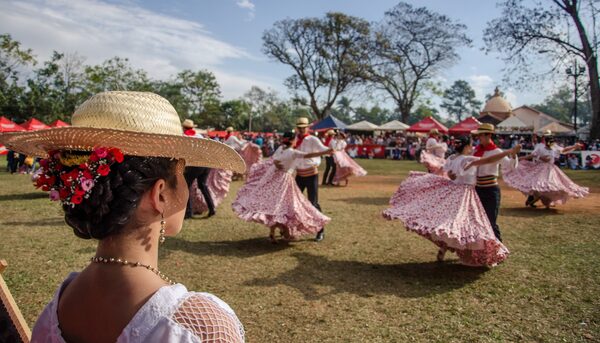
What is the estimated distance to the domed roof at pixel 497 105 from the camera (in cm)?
5309

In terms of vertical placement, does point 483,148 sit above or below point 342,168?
above

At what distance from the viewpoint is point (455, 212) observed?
18.3 ft

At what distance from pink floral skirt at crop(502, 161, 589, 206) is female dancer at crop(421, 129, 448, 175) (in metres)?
2.01

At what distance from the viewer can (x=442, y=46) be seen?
35844mm

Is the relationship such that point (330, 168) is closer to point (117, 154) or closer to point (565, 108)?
point (117, 154)

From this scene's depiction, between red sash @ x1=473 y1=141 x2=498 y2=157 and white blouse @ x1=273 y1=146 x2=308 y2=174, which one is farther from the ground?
red sash @ x1=473 y1=141 x2=498 y2=157

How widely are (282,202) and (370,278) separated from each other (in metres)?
1.94

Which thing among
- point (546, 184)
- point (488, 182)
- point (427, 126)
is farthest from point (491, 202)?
point (427, 126)

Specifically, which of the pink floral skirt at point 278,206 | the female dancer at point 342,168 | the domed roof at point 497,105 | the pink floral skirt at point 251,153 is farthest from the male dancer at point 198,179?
the domed roof at point 497,105

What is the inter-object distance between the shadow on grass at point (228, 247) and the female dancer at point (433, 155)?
657 centimetres

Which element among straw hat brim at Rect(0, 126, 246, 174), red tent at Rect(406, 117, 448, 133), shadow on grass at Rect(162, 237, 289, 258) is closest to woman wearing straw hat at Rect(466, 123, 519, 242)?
shadow on grass at Rect(162, 237, 289, 258)

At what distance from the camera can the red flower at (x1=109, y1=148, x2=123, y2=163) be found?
1362 mm

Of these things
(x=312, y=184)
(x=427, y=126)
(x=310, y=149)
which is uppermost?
(x=427, y=126)

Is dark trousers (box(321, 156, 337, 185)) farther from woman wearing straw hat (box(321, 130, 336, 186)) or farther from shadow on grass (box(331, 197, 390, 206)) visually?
shadow on grass (box(331, 197, 390, 206))
